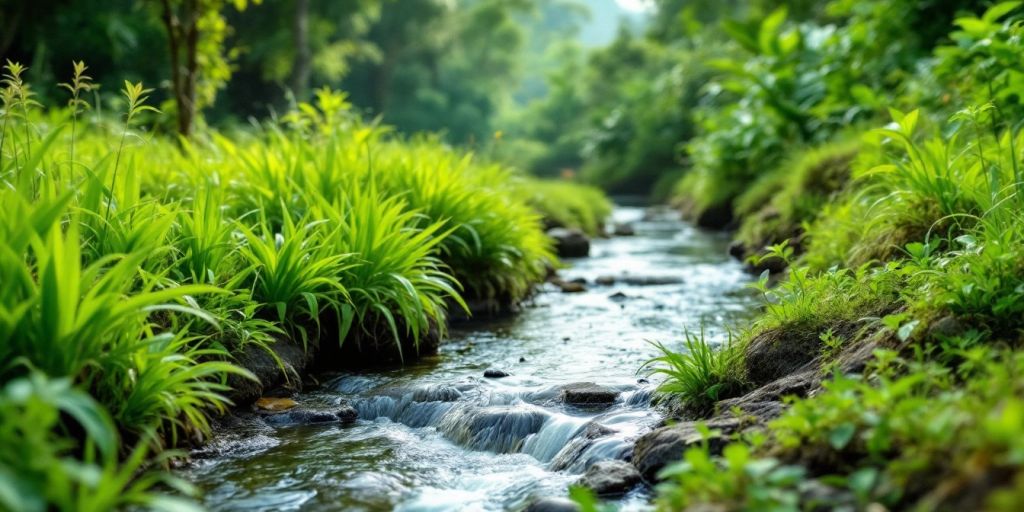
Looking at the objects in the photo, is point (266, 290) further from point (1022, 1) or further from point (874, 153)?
point (1022, 1)

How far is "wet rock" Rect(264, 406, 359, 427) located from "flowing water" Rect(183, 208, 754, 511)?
2.8 inches

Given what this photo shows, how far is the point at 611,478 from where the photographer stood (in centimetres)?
286

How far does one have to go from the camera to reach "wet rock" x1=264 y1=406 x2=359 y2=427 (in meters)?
3.71

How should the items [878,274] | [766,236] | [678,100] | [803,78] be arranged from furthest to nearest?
[678,100] < [803,78] < [766,236] < [878,274]

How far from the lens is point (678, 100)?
20.6 m

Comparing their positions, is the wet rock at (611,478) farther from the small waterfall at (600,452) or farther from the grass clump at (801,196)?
the grass clump at (801,196)

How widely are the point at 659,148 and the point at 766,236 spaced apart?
547 inches

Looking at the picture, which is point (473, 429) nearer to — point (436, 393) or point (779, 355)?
point (436, 393)

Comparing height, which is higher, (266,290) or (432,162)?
(432,162)

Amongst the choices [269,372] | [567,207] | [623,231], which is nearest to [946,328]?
[269,372]

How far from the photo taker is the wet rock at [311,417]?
3.71 meters

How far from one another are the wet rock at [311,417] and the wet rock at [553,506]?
135cm

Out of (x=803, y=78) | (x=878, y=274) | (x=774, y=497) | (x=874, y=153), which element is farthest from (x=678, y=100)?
(x=774, y=497)

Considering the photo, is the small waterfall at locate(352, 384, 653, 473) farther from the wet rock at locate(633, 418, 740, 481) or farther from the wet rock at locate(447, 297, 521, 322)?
the wet rock at locate(447, 297, 521, 322)
